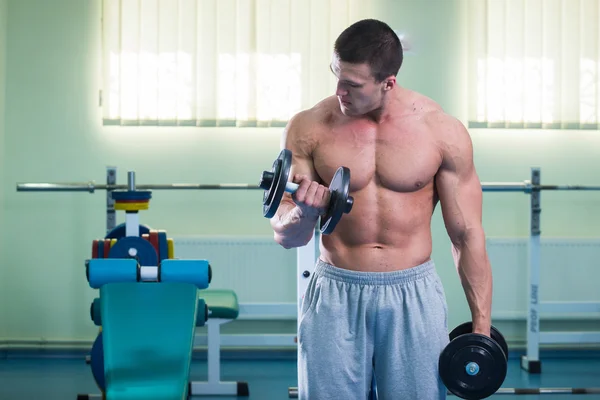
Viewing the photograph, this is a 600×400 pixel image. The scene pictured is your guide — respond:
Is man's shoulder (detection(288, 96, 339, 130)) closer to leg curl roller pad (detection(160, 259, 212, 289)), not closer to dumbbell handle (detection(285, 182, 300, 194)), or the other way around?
dumbbell handle (detection(285, 182, 300, 194))

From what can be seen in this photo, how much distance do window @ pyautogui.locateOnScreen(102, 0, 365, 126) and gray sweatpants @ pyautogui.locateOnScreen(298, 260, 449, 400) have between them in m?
2.60

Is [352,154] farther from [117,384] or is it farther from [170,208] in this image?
[170,208]

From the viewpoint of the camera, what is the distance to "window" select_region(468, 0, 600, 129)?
4492 millimetres

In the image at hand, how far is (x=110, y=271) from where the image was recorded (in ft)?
8.75

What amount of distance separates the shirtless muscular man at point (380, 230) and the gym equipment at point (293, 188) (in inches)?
4.7

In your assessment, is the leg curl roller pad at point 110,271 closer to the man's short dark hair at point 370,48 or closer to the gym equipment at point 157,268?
the gym equipment at point 157,268

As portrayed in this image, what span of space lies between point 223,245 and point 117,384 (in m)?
1.94

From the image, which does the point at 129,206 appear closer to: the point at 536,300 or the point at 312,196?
the point at 312,196

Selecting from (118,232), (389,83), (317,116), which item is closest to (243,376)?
(118,232)

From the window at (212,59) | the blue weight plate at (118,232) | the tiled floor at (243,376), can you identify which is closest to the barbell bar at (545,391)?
the tiled floor at (243,376)

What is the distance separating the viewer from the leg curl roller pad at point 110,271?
2.67m

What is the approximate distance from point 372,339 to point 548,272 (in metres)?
2.92

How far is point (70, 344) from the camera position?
452 cm

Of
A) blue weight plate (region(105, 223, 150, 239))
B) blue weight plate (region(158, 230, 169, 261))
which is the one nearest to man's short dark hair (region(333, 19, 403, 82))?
blue weight plate (region(158, 230, 169, 261))
